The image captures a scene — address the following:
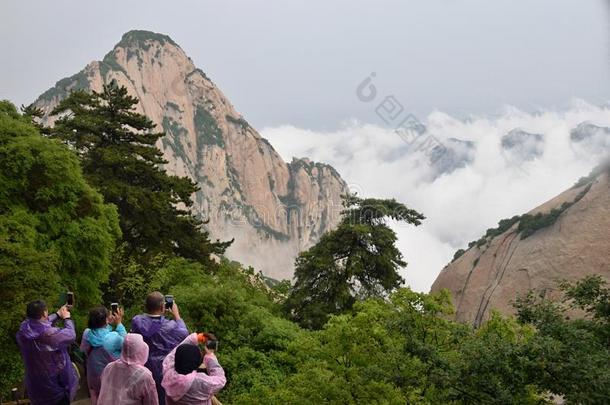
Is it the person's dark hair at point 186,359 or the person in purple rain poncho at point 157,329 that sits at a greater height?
the person in purple rain poncho at point 157,329

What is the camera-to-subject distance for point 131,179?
2741 cm

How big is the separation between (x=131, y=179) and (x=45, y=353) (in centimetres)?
2242

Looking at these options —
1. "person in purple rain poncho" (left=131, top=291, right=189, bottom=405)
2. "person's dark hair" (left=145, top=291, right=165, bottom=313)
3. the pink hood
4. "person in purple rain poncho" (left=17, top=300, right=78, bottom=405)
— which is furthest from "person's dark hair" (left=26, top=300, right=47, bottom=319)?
the pink hood

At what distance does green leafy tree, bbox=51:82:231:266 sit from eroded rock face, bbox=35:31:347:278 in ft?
310

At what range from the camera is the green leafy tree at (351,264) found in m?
25.3

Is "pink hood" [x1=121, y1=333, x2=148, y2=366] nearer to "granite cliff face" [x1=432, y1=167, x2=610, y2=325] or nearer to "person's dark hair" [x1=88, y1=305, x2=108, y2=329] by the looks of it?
"person's dark hair" [x1=88, y1=305, x2=108, y2=329]

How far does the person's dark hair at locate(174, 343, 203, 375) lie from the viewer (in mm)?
4891

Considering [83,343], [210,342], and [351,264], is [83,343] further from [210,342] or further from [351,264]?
[351,264]

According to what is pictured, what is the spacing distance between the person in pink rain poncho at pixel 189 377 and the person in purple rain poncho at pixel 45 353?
1891 millimetres

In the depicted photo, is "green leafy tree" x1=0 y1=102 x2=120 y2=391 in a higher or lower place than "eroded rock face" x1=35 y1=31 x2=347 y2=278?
lower

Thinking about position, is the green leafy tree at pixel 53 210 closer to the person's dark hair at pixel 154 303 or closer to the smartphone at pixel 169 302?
the smartphone at pixel 169 302

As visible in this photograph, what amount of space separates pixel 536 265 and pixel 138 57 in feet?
408

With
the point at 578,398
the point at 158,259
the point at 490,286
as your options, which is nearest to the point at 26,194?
the point at 158,259

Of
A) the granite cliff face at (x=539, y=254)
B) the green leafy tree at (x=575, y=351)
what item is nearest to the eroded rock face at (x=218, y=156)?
the granite cliff face at (x=539, y=254)
